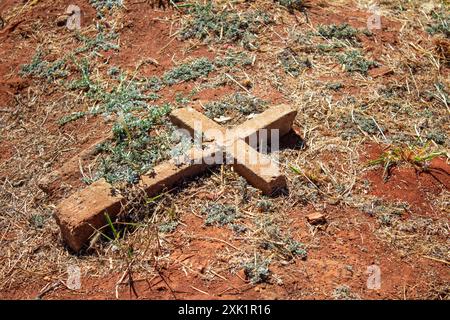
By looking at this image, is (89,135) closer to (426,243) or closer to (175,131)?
(175,131)

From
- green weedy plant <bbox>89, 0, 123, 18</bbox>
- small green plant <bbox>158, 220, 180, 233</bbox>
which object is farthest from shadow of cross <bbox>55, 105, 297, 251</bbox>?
green weedy plant <bbox>89, 0, 123, 18</bbox>

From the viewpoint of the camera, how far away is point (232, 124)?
393cm

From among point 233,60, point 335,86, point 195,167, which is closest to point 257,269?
point 195,167

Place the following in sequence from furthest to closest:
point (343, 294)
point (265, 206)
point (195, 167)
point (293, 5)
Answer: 1. point (293, 5)
2. point (195, 167)
3. point (265, 206)
4. point (343, 294)

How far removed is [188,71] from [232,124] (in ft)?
2.40

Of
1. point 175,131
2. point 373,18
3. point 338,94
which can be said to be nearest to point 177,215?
point 175,131

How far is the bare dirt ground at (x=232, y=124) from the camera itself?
309 centimetres

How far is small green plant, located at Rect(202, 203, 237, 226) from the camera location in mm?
3314

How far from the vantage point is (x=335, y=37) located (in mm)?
4801

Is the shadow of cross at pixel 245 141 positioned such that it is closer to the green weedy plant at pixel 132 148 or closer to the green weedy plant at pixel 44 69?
the green weedy plant at pixel 132 148

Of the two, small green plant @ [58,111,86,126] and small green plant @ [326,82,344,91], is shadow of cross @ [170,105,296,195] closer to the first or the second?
small green plant @ [326,82,344,91]

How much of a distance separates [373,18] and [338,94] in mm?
1317

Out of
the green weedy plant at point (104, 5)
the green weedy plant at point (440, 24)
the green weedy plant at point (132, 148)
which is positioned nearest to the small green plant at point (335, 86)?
the green weedy plant at point (132, 148)

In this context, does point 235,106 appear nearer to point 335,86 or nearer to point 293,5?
point 335,86
